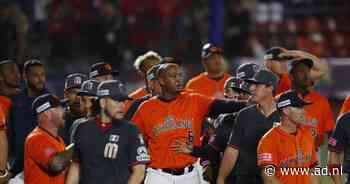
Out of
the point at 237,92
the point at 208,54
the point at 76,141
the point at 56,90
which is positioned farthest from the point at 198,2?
the point at 76,141

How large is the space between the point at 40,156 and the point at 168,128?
1323 mm

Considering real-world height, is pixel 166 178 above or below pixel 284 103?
below

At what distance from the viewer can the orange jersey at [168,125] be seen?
9.77m

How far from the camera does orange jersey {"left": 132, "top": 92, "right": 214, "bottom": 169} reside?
977cm

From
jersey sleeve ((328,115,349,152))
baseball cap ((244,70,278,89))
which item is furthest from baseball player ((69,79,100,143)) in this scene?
jersey sleeve ((328,115,349,152))

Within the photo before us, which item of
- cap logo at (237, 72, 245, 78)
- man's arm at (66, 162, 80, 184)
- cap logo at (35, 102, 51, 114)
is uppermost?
cap logo at (237, 72, 245, 78)

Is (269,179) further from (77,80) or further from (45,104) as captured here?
(77,80)

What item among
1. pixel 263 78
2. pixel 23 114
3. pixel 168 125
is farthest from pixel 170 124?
pixel 23 114

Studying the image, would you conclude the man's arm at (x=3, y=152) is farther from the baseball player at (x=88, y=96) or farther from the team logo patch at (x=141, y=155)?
the team logo patch at (x=141, y=155)

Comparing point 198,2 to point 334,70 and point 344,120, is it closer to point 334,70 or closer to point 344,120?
point 334,70

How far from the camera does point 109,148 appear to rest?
336 inches

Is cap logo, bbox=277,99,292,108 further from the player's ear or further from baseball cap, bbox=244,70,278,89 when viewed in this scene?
the player's ear

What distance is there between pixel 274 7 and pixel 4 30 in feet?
23.5

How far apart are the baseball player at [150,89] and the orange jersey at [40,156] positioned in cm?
118
